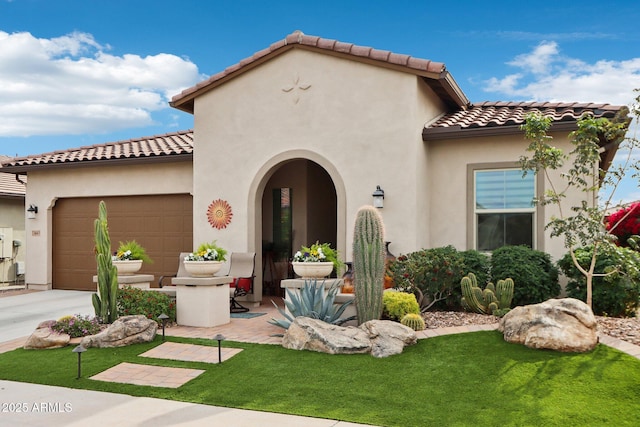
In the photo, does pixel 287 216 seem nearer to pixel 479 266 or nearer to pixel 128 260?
pixel 128 260

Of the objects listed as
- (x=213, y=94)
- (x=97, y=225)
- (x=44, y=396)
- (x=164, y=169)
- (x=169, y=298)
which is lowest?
(x=44, y=396)

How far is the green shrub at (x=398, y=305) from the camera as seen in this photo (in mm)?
8727

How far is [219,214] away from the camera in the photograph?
12.6m

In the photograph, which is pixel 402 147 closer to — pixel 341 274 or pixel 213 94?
pixel 341 274

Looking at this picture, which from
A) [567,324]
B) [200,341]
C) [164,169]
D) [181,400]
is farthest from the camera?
[164,169]

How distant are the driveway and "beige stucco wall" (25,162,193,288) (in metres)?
1.20

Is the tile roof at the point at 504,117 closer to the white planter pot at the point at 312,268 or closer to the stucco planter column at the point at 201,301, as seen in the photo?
the white planter pot at the point at 312,268

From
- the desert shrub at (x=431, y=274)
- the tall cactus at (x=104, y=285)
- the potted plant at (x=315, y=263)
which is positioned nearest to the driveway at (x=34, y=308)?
the tall cactus at (x=104, y=285)

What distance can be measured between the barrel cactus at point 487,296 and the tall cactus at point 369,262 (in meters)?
1.94

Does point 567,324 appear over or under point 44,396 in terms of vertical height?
over

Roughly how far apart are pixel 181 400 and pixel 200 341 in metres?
2.57

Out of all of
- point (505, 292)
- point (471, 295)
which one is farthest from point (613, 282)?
point (471, 295)

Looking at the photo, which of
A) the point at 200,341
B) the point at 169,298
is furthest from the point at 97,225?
the point at 200,341

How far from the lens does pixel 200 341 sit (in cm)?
852
